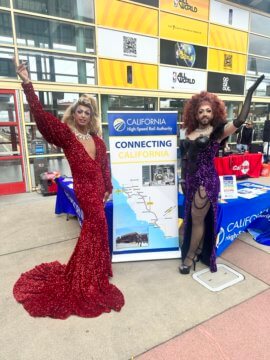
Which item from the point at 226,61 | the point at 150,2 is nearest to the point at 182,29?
the point at 150,2

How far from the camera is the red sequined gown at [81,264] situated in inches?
81.2

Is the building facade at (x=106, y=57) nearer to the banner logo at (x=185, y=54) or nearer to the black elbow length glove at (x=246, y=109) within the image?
the banner logo at (x=185, y=54)

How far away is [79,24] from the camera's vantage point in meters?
5.95

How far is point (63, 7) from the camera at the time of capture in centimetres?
583

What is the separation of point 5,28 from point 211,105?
5.11 meters

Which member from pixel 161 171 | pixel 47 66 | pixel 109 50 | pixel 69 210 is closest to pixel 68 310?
pixel 161 171

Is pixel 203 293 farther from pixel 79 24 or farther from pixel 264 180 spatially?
pixel 79 24

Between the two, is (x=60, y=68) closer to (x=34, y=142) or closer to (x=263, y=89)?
(x=34, y=142)

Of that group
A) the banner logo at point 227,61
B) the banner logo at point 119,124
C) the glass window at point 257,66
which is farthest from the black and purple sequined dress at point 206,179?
the glass window at point 257,66

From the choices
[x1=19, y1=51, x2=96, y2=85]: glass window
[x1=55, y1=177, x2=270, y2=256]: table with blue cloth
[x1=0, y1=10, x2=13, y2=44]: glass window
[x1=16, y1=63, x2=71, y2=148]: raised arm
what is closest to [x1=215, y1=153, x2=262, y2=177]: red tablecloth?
[x1=55, y1=177, x2=270, y2=256]: table with blue cloth

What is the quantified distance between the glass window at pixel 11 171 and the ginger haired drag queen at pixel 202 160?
14.8 ft

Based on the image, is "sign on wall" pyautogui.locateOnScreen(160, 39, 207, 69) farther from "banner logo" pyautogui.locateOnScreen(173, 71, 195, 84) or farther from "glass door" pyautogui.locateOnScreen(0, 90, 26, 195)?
"glass door" pyautogui.locateOnScreen(0, 90, 26, 195)

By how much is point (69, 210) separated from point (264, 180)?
17.5 feet

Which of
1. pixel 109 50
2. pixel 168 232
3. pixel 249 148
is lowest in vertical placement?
pixel 168 232
